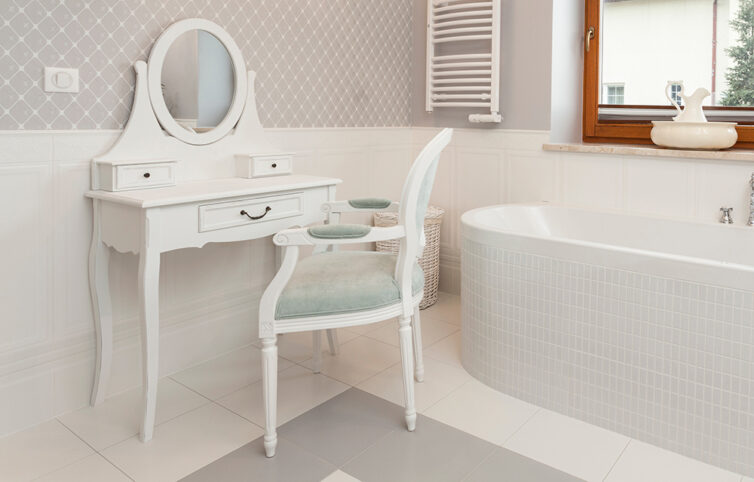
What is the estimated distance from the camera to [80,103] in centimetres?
207

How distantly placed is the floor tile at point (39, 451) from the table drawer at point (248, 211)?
826 mm

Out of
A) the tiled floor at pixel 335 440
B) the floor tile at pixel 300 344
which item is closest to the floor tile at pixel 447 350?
the tiled floor at pixel 335 440

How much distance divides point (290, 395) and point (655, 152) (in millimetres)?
1999

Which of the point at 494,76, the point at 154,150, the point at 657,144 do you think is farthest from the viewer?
the point at 494,76

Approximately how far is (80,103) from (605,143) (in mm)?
2610

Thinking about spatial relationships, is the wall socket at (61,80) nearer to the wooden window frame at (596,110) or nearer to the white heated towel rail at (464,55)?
the white heated towel rail at (464,55)

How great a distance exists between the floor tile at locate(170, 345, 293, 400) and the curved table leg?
13.0 inches

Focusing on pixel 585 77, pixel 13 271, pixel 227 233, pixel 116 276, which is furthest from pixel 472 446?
pixel 585 77

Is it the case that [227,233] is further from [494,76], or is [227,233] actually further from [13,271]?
[494,76]

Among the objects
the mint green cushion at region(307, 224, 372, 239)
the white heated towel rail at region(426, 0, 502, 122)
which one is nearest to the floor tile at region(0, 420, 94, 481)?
the mint green cushion at region(307, 224, 372, 239)

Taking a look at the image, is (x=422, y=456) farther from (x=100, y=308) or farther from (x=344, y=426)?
(x=100, y=308)

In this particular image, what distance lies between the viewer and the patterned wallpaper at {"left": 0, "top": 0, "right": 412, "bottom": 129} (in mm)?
1934

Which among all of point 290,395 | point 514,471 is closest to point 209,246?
point 290,395

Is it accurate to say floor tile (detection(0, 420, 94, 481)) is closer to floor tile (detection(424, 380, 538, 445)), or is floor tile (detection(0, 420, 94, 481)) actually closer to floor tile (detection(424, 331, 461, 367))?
floor tile (detection(424, 380, 538, 445))
